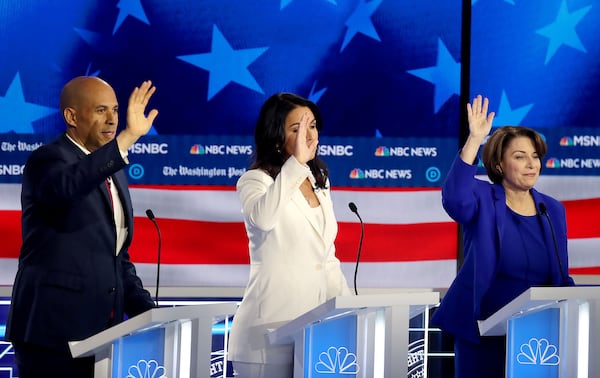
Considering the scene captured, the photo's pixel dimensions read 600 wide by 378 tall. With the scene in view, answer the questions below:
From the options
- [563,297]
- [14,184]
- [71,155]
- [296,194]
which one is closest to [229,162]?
[14,184]

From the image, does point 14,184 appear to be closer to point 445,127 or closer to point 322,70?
point 322,70

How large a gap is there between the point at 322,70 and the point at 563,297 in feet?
8.52

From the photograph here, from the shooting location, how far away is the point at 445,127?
540cm

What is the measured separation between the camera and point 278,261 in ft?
11.8

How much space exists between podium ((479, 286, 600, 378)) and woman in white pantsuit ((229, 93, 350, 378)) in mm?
702

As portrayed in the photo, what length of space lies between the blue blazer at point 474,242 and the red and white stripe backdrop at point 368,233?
1336 mm

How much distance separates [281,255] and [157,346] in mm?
765

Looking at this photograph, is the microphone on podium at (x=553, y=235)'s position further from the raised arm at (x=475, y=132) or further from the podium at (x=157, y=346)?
→ the podium at (x=157, y=346)

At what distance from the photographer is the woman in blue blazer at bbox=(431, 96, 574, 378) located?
12.7ft

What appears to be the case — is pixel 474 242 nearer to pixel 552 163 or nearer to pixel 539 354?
pixel 539 354

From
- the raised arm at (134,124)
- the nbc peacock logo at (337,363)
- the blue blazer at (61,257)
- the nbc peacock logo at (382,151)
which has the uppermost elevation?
the nbc peacock logo at (382,151)

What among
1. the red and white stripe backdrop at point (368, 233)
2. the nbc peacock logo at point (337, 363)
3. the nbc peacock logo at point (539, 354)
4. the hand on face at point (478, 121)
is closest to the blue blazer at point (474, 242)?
the hand on face at point (478, 121)

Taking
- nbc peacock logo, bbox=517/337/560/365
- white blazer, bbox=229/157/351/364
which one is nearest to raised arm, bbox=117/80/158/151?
white blazer, bbox=229/157/351/364

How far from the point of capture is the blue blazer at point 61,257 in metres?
3.18
